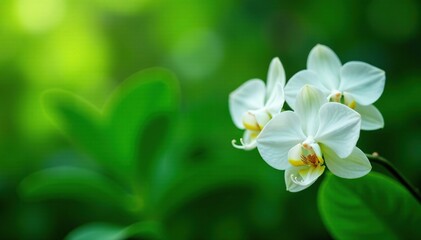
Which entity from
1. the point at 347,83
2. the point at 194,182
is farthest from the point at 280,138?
the point at 194,182

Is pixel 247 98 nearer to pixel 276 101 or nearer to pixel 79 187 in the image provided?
pixel 276 101

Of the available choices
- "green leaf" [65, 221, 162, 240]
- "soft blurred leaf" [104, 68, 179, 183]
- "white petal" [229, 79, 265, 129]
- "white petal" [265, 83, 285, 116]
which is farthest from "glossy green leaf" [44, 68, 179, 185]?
"white petal" [265, 83, 285, 116]

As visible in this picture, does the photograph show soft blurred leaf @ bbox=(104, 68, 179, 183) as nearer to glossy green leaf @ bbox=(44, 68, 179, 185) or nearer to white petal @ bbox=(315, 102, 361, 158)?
glossy green leaf @ bbox=(44, 68, 179, 185)

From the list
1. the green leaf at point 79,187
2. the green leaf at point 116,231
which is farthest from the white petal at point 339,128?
the green leaf at point 79,187

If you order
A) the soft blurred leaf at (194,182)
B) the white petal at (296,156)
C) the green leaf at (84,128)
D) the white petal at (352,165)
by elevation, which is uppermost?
the green leaf at (84,128)

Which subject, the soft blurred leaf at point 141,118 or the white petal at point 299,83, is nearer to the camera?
the white petal at point 299,83

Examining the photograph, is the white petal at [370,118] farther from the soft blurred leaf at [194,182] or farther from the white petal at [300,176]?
the soft blurred leaf at [194,182]

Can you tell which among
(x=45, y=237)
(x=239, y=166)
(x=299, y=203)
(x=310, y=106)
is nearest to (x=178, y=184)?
(x=239, y=166)

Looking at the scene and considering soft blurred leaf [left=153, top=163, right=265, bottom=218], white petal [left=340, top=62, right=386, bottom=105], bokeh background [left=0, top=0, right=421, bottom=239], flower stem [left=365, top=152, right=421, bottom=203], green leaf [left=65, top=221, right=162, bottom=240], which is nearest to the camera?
flower stem [left=365, top=152, right=421, bottom=203]
